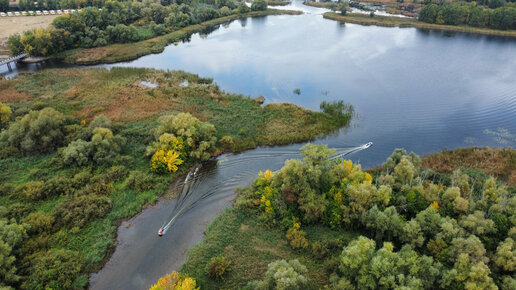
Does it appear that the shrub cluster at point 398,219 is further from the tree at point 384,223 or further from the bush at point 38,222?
the bush at point 38,222

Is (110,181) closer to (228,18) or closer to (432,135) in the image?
(432,135)

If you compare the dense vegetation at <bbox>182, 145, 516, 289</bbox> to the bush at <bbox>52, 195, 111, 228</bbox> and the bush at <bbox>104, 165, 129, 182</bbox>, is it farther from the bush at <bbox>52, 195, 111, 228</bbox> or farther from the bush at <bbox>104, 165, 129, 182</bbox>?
the bush at <bbox>104, 165, 129, 182</bbox>

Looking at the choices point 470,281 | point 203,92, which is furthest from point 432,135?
point 203,92

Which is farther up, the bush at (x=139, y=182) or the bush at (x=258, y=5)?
the bush at (x=258, y=5)

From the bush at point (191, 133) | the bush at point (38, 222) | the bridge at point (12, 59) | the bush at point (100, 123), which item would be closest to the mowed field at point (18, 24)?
the bridge at point (12, 59)

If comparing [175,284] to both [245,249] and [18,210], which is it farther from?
[18,210]

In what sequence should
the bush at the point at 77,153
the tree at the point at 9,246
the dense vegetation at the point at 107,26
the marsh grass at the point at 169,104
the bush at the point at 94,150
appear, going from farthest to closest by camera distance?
the dense vegetation at the point at 107,26
the marsh grass at the point at 169,104
the bush at the point at 94,150
the bush at the point at 77,153
the tree at the point at 9,246

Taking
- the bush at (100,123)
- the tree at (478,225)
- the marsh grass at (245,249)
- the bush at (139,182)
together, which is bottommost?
the marsh grass at (245,249)
